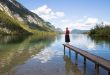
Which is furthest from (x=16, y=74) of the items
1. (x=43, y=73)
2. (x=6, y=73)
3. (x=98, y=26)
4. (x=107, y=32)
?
(x=98, y=26)

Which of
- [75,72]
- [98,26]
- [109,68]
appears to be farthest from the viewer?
[98,26]

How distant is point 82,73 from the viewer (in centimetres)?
2231

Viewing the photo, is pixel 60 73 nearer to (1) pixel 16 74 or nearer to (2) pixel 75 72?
(2) pixel 75 72

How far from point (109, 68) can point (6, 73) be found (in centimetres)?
958

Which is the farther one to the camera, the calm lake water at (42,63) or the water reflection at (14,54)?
the water reflection at (14,54)

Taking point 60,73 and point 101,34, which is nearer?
point 60,73

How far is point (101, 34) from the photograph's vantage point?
16838cm

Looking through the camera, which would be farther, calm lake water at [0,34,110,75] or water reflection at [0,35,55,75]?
water reflection at [0,35,55,75]

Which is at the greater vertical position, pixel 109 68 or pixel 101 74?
pixel 109 68

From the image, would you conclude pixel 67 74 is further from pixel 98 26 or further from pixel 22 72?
pixel 98 26

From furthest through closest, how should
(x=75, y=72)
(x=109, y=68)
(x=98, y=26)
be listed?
(x=98, y=26), (x=75, y=72), (x=109, y=68)

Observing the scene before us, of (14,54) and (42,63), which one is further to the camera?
(14,54)

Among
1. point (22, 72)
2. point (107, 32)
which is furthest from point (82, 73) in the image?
point (107, 32)

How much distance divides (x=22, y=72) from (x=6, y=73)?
4.67 ft
